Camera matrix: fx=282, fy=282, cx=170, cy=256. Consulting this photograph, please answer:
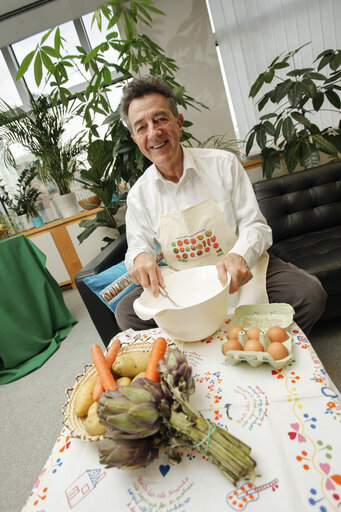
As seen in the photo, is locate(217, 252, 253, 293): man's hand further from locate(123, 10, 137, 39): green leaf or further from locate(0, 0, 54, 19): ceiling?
locate(0, 0, 54, 19): ceiling

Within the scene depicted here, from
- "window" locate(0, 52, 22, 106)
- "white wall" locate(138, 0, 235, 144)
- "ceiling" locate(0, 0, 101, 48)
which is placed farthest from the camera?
"window" locate(0, 52, 22, 106)

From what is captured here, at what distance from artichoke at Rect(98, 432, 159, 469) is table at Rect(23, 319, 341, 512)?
0.05m

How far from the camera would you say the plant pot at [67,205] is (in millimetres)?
3180

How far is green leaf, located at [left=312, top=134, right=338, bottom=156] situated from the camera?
6.66ft

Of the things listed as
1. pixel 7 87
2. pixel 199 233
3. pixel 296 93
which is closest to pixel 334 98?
pixel 296 93

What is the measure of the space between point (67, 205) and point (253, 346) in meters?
3.04

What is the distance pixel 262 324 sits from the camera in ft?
2.41

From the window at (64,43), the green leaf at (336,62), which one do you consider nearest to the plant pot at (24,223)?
the window at (64,43)

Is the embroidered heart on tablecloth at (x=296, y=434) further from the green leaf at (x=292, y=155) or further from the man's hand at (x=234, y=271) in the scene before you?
the green leaf at (x=292, y=155)

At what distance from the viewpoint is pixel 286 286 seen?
108 cm

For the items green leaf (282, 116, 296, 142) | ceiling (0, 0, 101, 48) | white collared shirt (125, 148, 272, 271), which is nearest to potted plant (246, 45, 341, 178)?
green leaf (282, 116, 296, 142)

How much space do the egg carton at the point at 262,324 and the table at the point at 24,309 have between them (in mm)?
1764

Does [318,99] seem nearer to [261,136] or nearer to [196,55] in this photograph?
[261,136]

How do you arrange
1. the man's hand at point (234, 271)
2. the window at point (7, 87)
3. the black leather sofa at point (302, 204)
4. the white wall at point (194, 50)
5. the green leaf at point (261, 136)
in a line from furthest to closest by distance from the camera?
1. the window at point (7, 87)
2. the white wall at point (194, 50)
3. the green leaf at point (261, 136)
4. the black leather sofa at point (302, 204)
5. the man's hand at point (234, 271)
